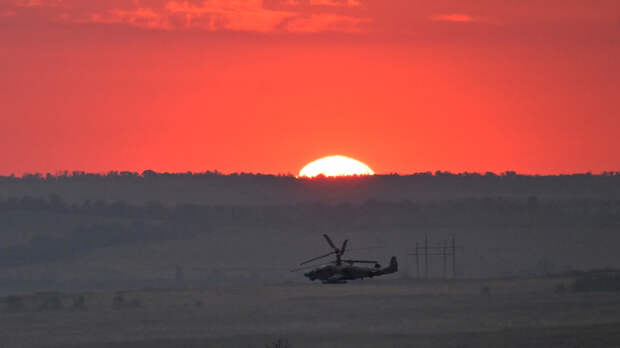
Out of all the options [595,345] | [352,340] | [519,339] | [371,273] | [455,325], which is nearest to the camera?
[371,273]

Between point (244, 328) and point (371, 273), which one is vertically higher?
point (244, 328)

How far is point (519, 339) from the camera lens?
16312cm

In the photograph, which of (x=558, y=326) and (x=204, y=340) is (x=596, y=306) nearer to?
(x=558, y=326)

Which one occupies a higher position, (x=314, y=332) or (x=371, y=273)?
(x=314, y=332)

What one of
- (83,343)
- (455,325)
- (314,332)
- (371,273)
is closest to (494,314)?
(455,325)

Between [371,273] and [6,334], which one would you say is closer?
[371,273]

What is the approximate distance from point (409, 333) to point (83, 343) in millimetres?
37792

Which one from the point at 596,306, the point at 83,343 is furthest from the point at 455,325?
the point at 83,343

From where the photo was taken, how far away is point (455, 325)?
185 metres

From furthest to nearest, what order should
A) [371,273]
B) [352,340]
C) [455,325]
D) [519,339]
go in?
1. [455,325]
2. [352,340]
3. [519,339]
4. [371,273]

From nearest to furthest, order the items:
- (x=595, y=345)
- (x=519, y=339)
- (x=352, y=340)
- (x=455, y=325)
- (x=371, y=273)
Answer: (x=371, y=273) → (x=595, y=345) → (x=519, y=339) → (x=352, y=340) → (x=455, y=325)

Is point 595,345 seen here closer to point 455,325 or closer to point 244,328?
point 455,325

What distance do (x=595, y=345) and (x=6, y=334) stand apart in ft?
246

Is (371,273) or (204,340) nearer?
(371,273)
